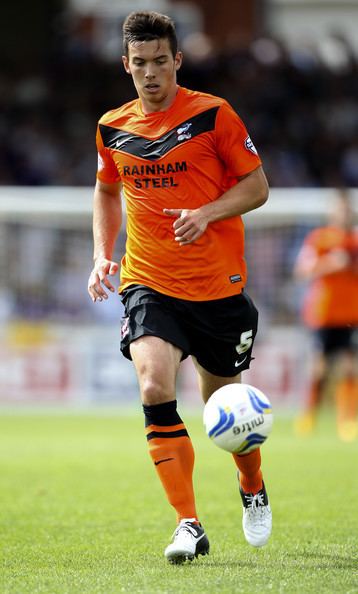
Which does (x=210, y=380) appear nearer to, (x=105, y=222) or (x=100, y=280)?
(x=100, y=280)

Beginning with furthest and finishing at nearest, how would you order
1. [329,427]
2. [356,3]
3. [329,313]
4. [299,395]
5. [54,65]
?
[356,3] → [54,65] → [299,395] → [329,427] → [329,313]

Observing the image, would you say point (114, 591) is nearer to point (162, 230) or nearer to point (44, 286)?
point (162, 230)

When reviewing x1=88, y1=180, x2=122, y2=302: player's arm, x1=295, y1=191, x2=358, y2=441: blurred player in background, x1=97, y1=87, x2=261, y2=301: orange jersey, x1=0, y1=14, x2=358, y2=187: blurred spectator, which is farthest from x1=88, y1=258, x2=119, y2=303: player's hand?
x1=0, y1=14, x2=358, y2=187: blurred spectator

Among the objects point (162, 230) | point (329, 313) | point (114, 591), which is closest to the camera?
point (114, 591)

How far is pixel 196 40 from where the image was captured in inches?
1012

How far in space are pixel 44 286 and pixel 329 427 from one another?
511 centimetres

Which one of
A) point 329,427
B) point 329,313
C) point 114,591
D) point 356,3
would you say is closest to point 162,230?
Answer: point 114,591

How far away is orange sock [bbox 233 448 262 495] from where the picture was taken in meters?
6.09

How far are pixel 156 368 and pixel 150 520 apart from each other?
6.02 ft

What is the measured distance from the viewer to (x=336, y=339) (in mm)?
13812

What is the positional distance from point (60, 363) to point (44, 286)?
1334 mm

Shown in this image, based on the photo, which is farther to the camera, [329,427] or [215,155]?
[329,427]

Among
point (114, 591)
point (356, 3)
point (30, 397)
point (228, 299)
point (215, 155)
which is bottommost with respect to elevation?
point (30, 397)

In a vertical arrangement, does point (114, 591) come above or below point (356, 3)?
below
